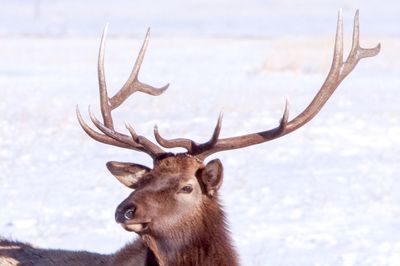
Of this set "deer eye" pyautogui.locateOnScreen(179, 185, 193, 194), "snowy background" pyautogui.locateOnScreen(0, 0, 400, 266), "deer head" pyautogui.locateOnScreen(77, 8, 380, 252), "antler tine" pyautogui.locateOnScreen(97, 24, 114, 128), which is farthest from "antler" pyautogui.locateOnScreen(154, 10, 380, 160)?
"snowy background" pyautogui.locateOnScreen(0, 0, 400, 266)

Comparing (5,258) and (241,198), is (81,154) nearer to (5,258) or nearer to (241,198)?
(241,198)

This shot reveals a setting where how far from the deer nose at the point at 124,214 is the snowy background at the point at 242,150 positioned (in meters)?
3.07

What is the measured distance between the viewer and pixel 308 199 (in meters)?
11.9

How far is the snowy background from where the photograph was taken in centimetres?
1029

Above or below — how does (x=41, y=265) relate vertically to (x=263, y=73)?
below

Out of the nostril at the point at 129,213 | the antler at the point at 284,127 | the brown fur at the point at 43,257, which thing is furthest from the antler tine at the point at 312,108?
the brown fur at the point at 43,257

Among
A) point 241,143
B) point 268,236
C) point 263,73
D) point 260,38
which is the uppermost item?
point 260,38

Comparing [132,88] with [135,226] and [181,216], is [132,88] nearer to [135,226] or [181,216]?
[181,216]

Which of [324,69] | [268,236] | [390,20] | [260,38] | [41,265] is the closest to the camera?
[41,265]

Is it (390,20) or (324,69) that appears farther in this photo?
(390,20)

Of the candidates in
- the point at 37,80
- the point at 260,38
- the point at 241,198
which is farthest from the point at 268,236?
the point at 260,38

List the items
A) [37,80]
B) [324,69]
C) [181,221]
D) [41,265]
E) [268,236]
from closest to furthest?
1. [181,221]
2. [41,265]
3. [268,236]
4. [37,80]
5. [324,69]

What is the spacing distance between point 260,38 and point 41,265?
3877 cm

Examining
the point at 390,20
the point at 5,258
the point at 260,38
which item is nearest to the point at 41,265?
the point at 5,258
